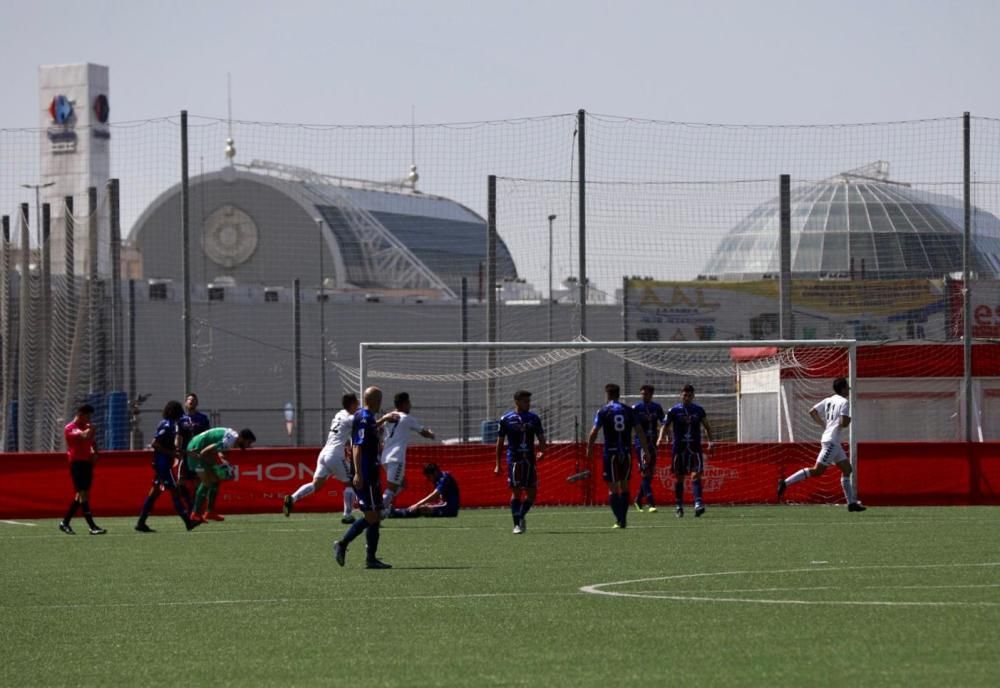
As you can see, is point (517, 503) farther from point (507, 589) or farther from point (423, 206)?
point (423, 206)

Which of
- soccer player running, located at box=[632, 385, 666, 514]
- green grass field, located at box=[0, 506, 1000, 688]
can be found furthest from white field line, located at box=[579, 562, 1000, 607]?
soccer player running, located at box=[632, 385, 666, 514]

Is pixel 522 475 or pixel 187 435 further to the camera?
pixel 187 435

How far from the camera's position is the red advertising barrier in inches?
1077

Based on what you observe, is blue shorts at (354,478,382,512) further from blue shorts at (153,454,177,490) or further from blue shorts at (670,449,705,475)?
blue shorts at (670,449,705,475)

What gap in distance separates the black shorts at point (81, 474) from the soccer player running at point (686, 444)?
25.6 feet

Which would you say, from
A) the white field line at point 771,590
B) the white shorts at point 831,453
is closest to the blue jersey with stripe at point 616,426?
the white shorts at point 831,453

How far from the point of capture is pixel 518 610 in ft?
38.7

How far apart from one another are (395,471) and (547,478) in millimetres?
8109

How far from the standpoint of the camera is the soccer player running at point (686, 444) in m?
24.5

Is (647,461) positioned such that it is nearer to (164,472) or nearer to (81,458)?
(164,472)

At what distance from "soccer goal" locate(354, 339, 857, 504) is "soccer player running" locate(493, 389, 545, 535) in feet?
20.4

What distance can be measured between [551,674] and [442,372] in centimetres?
2472

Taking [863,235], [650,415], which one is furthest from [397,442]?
[863,235]

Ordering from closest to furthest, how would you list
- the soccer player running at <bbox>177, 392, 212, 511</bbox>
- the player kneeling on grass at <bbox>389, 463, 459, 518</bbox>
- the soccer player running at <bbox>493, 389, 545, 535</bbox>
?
the soccer player running at <bbox>493, 389, 545, 535</bbox>
the soccer player running at <bbox>177, 392, 212, 511</bbox>
the player kneeling on grass at <bbox>389, 463, 459, 518</bbox>
